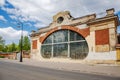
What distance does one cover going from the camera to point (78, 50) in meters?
29.2

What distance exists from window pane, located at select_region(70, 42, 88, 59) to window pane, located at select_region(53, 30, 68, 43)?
2.51m

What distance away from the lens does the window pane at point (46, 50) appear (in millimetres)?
35875

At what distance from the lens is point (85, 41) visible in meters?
28.1

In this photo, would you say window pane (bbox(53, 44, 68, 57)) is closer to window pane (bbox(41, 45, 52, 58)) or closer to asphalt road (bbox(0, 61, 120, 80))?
window pane (bbox(41, 45, 52, 58))

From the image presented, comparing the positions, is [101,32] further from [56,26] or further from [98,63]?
[56,26]

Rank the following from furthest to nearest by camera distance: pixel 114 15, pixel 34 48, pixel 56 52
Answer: pixel 34 48 < pixel 56 52 < pixel 114 15

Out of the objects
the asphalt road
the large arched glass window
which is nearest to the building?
the large arched glass window

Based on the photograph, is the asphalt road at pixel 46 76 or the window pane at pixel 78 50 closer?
the asphalt road at pixel 46 76

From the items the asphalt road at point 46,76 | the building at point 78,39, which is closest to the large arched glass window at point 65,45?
the building at point 78,39

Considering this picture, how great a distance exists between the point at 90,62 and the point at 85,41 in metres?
3.91

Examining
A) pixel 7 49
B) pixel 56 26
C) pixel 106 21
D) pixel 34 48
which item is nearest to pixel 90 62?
pixel 106 21

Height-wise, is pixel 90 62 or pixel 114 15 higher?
pixel 114 15

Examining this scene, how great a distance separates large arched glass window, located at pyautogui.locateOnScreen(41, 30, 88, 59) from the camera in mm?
28844

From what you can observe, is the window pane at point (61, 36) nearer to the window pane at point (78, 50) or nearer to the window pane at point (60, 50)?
the window pane at point (60, 50)
